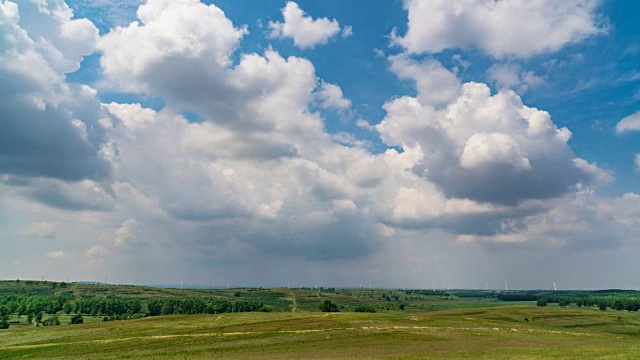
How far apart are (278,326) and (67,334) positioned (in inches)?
2104

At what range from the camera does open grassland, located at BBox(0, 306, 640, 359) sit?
234 feet

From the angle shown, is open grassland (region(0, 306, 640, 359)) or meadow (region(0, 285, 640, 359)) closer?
meadow (region(0, 285, 640, 359))

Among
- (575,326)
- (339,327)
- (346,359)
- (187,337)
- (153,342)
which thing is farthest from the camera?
(575,326)

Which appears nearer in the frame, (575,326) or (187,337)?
(187,337)

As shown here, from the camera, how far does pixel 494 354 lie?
67.3 m

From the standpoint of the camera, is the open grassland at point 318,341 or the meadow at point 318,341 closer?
the meadow at point 318,341

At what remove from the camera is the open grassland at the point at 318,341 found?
2803 inches

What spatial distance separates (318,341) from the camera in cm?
8688

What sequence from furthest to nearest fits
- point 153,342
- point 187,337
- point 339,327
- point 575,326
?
point 575,326
point 339,327
point 187,337
point 153,342

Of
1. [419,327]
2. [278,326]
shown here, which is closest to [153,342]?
[278,326]

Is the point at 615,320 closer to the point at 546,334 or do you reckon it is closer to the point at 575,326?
the point at 575,326

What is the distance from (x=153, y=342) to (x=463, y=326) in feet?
248

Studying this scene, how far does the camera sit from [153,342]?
89.7 metres

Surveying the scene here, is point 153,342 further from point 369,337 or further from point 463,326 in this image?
point 463,326
